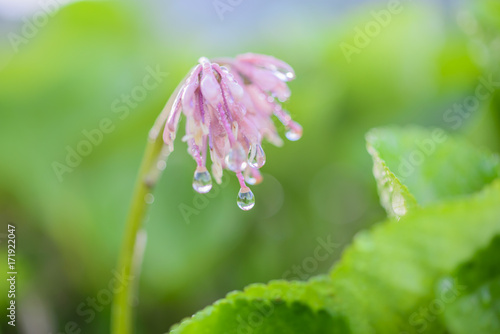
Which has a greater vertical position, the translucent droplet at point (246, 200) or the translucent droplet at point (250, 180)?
the translucent droplet at point (250, 180)

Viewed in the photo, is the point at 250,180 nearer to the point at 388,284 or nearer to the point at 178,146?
the point at 388,284

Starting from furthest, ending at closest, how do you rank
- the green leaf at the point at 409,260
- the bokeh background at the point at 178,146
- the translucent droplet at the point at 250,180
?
the bokeh background at the point at 178,146, the translucent droplet at the point at 250,180, the green leaf at the point at 409,260

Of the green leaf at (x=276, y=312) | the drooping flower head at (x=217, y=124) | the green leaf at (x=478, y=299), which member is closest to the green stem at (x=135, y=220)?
the drooping flower head at (x=217, y=124)

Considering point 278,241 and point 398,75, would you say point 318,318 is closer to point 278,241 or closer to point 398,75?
point 278,241

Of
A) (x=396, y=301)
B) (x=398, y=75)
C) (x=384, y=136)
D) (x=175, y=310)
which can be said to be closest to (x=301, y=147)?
(x=398, y=75)

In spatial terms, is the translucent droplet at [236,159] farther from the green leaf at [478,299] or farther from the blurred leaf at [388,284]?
the green leaf at [478,299]

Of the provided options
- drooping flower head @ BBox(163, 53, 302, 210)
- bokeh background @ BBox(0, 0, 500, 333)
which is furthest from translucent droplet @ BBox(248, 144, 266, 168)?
bokeh background @ BBox(0, 0, 500, 333)
